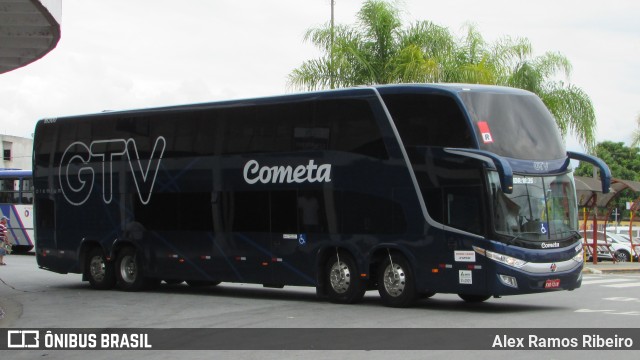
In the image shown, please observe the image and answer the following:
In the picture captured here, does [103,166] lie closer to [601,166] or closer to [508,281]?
[508,281]

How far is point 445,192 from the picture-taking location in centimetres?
1780

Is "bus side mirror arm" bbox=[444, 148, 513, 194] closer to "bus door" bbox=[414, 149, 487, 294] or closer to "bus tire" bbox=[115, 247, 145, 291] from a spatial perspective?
"bus door" bbox=[414, 149, 487, 294]

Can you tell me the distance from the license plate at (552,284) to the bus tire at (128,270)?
9980mm

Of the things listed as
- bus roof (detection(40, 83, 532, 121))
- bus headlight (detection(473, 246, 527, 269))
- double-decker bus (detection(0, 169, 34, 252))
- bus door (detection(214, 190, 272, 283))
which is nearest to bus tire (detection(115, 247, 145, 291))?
bus door (detection(214, 190, 272, 283))

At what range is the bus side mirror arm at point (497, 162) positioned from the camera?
16.7 m

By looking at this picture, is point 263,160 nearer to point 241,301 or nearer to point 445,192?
point 241,301

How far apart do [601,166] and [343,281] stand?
17.4 ft

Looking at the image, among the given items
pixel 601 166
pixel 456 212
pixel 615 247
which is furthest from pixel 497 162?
pixel 615 247

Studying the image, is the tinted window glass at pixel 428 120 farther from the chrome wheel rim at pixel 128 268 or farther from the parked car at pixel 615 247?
the parked car at pixel 615 247

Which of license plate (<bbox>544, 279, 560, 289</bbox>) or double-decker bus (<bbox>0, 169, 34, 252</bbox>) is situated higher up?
double-decker bus (<bbox>0, 169, 34, 252</bbox>)

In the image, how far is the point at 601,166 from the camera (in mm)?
18781

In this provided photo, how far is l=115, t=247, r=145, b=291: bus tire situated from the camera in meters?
23.4

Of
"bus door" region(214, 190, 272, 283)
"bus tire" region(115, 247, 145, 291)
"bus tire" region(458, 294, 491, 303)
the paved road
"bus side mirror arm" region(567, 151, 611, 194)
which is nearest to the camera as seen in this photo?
the paved road

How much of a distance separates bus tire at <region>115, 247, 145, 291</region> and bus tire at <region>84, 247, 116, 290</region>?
0.21m
